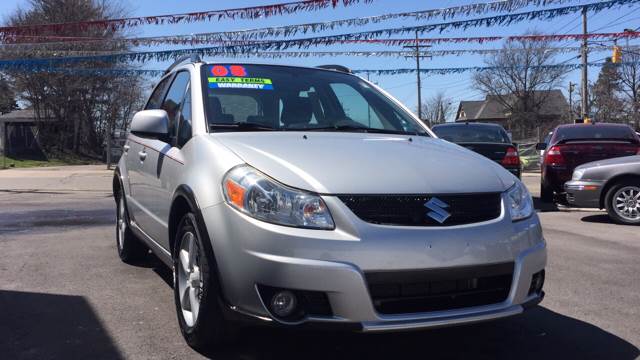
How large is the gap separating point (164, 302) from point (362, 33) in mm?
11683

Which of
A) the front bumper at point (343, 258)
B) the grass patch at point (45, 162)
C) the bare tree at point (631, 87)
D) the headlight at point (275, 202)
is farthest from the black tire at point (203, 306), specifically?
the bare tree at point (631, 87)

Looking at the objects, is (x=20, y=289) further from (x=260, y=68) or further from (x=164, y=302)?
(x=260, y=68)

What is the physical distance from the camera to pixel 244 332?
3.56 metres

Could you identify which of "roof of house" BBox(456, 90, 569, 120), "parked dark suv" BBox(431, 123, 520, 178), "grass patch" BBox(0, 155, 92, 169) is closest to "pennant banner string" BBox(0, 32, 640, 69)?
"parked dark suv" BBox(431, 123, 520, 178)

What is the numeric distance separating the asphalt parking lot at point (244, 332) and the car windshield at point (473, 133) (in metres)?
3.97

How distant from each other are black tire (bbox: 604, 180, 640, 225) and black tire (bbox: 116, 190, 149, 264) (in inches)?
260

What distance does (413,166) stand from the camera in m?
3.12

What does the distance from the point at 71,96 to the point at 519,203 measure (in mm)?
38463

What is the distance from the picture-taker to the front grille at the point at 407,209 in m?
2.80

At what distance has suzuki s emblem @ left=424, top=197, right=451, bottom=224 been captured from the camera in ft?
9.40

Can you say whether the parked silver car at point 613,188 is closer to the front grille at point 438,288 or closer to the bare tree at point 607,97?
the front grille at point 438,288

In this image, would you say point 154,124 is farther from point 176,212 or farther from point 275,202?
point 275,202

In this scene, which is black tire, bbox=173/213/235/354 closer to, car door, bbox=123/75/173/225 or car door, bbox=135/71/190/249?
car door, bbox=135/71/190/249

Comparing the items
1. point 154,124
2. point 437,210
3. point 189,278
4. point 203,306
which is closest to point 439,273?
point 437,210
